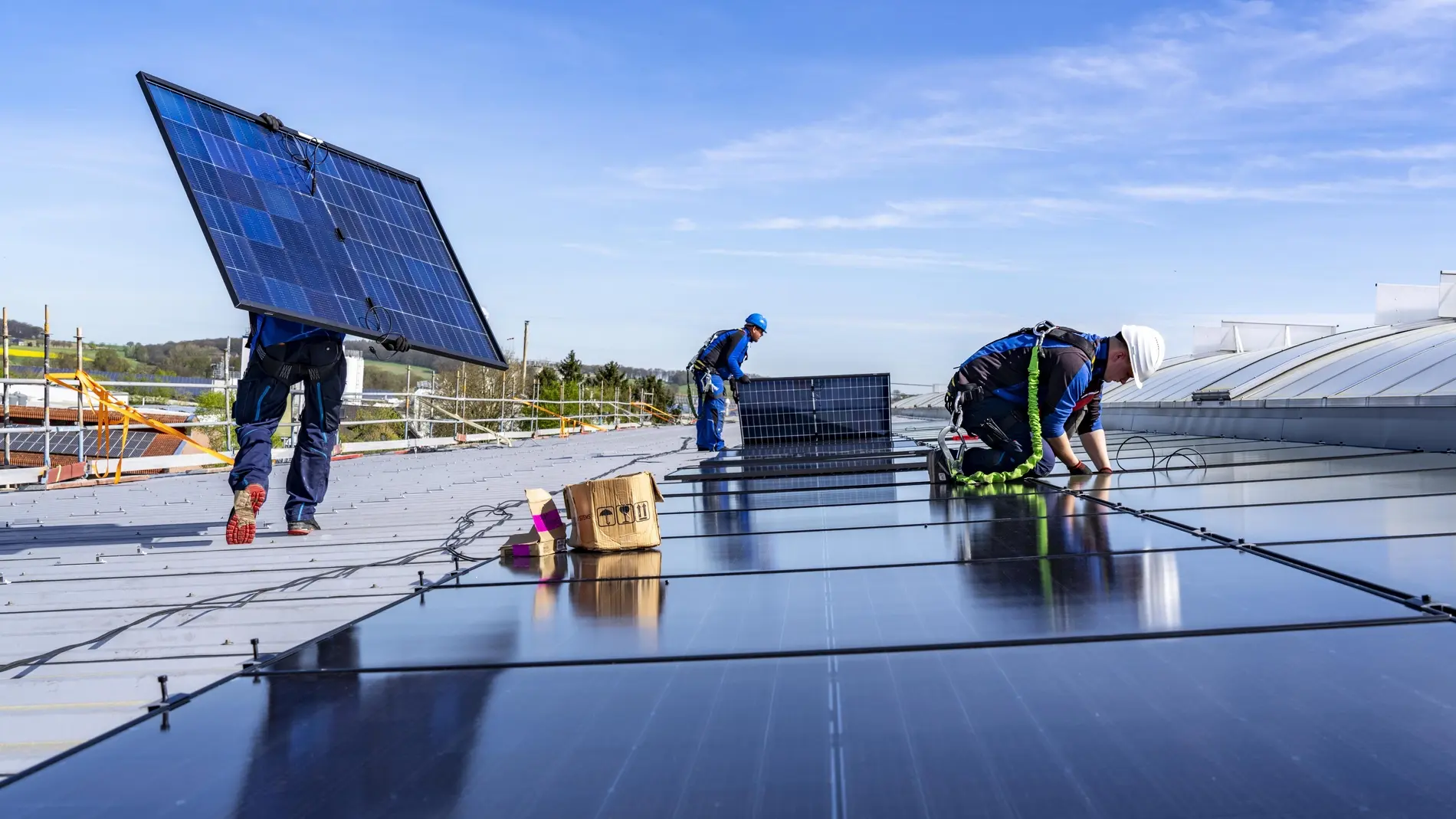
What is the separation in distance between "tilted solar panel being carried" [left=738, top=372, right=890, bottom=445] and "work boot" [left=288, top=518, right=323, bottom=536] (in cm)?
711

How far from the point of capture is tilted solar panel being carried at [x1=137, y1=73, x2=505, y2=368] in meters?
6.02

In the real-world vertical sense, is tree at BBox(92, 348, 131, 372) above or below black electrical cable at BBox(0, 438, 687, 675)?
above

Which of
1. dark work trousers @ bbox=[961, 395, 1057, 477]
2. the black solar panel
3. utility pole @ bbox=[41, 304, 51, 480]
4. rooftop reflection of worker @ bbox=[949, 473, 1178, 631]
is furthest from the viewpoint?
the black solar panel

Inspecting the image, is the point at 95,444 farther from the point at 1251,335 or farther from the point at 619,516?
the point at 1251,335

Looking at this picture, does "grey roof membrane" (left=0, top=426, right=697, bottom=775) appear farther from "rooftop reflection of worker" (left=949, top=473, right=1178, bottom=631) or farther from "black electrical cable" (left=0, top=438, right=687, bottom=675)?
"rooftop reflection of worker" (left=949, top=473, right=1178, bottom=631)

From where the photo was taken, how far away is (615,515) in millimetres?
4668

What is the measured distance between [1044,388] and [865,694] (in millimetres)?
5423

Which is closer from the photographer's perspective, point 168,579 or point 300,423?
point 168,579

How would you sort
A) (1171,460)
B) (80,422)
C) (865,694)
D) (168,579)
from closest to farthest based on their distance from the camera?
(865,694) → (168,579) → (1171,460) → (80,422)

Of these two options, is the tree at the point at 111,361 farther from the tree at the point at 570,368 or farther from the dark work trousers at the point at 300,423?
the dark work trousers at the point at 300,423

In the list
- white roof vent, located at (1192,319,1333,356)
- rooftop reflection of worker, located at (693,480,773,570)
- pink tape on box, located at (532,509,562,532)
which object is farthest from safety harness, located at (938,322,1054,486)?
white roof vent, located at (1192,319,1333,356)

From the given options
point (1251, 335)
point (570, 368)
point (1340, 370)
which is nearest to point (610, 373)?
point (570, 368)

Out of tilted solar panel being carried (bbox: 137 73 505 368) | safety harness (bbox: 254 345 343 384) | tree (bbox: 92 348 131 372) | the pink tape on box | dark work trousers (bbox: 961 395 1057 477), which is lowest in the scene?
the pink tape on box

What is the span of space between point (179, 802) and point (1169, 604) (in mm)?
2356
